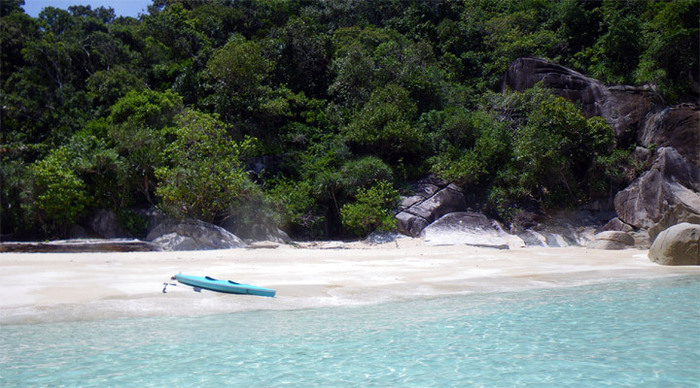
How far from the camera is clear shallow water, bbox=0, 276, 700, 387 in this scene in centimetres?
427

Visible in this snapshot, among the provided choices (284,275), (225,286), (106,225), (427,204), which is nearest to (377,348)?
(225,286)

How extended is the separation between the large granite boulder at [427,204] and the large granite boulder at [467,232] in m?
0.61

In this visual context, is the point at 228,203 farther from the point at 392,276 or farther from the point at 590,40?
the point at 590,40

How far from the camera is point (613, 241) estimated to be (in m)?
14.7

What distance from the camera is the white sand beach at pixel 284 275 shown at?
6.48m

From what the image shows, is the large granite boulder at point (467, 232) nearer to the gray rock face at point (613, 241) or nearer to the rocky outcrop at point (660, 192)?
the gray rock face at point (613, 241)

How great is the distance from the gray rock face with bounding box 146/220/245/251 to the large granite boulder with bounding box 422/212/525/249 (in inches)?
249

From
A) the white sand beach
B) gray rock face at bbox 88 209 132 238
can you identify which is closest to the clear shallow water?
the white sand beach

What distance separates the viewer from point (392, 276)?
9.23 meters

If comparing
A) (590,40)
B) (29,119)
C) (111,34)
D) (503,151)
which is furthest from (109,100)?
(590,40)

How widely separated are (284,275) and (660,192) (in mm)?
13227

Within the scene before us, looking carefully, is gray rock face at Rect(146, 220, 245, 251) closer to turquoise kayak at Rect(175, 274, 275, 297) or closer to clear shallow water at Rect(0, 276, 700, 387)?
turquoise kayak at Rect(175, 274, 275, 297)

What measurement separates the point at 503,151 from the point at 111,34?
20231 mm

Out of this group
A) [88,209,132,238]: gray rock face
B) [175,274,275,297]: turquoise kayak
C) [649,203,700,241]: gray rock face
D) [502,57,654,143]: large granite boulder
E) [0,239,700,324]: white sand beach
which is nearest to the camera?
[0,239,700,324]: white sand beach
